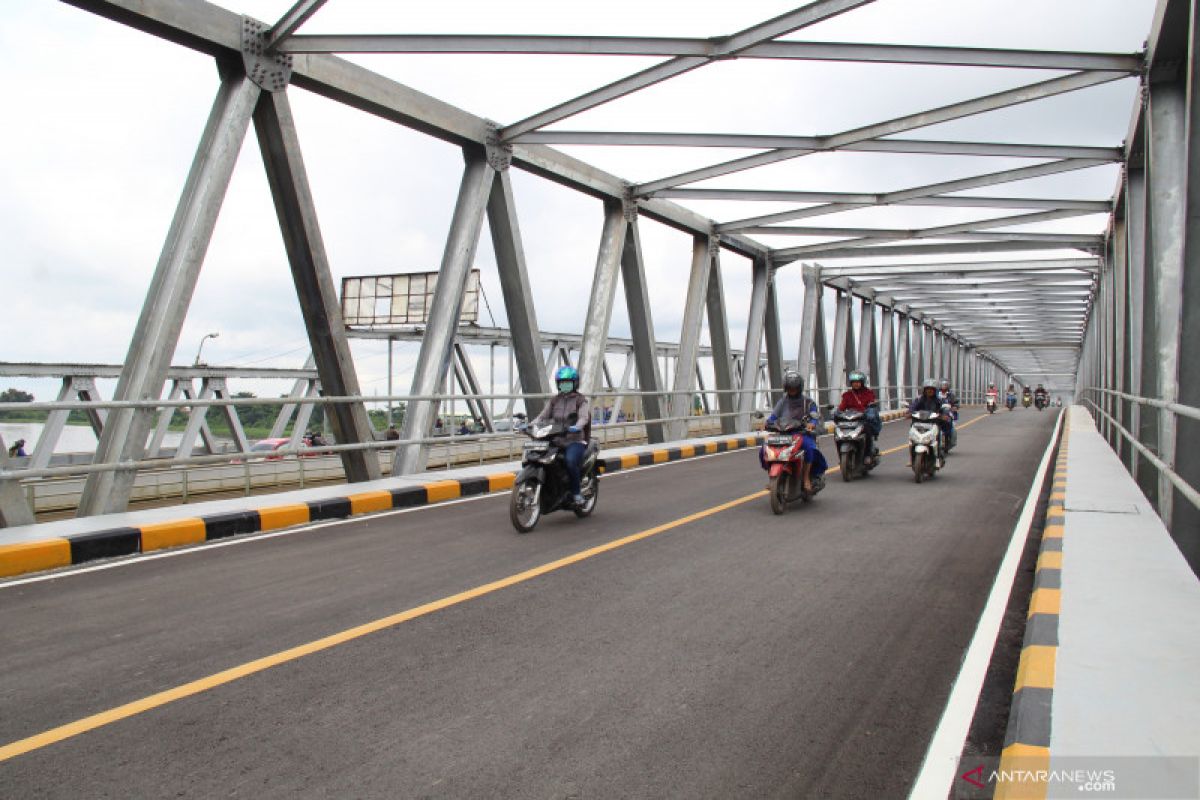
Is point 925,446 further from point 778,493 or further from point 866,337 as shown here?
point 866,337

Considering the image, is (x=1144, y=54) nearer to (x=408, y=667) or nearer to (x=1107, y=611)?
(x=1107, y=611)

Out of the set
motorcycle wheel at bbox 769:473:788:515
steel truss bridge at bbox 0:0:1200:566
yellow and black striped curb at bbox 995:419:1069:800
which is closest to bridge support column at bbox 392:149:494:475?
steel truss bridge at bbox 0:0:1200:566

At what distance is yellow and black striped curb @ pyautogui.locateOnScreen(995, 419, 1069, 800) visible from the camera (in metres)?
2.42

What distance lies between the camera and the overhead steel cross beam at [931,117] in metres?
10.9

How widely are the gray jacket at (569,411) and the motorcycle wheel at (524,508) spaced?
2.63 feet

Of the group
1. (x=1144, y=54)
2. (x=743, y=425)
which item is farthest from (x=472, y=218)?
(x=743, y=425)

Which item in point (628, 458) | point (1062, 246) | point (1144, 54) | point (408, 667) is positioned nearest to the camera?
point (408, 667)

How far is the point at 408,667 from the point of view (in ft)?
12.4

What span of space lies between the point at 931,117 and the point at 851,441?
196 inches

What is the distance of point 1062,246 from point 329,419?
18.9 metres

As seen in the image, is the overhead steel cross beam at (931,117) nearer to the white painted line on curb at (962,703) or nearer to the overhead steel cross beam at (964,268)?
the white painted line on curb at (962,703)

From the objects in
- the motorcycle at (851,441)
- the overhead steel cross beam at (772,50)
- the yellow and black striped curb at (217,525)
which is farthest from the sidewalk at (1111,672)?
the overhead steel cross beam at (772,50)

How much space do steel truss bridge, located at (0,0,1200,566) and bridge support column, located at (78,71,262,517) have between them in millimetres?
20

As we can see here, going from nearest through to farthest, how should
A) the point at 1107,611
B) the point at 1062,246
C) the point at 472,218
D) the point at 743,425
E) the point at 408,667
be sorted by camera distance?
the point at 408,667, the point at 1107,611, the point at 472,218, the point at 1062,246, the point at 743,425
